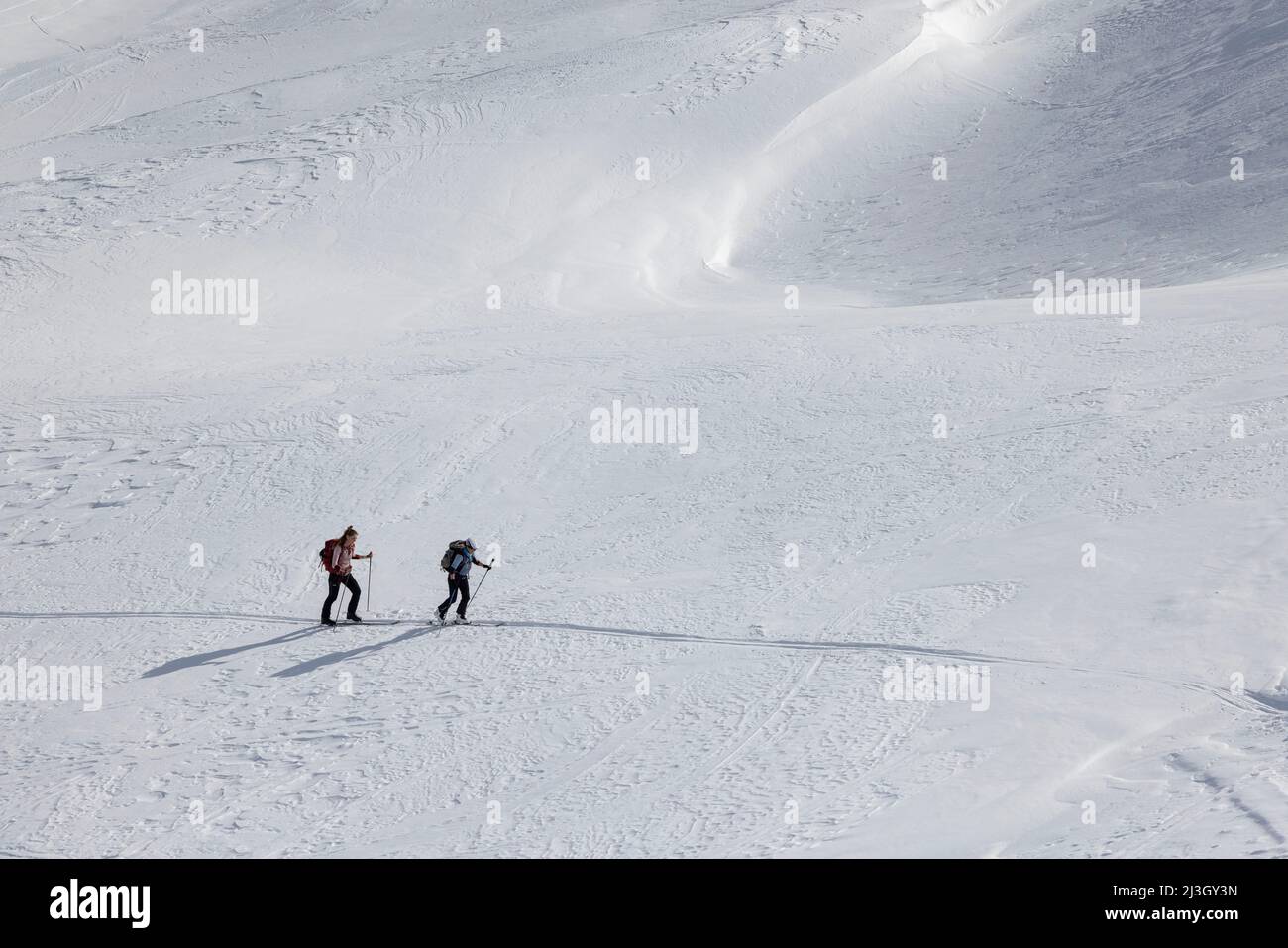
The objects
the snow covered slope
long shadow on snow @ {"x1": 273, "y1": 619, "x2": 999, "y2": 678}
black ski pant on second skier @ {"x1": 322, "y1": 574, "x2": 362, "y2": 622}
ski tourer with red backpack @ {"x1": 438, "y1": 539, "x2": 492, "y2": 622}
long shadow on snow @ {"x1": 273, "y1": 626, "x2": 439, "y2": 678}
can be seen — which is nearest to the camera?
the snow covered slope

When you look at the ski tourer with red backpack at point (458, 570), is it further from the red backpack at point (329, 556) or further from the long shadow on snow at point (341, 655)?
the red backpack at point (329, 556)

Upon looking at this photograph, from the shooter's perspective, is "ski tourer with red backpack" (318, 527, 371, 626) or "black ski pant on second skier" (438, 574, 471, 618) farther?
"ski tourer with red backpack" (318, 527, 371, 626)

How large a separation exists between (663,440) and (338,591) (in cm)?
530

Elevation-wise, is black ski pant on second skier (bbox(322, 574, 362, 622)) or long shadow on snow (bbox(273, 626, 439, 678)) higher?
black ski pant on second skier (bbox(322, 574, 362, 622))

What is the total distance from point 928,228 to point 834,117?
514 centimetres

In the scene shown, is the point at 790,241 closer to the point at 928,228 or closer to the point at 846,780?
the point at 928,228

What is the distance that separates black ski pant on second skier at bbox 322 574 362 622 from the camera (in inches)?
510

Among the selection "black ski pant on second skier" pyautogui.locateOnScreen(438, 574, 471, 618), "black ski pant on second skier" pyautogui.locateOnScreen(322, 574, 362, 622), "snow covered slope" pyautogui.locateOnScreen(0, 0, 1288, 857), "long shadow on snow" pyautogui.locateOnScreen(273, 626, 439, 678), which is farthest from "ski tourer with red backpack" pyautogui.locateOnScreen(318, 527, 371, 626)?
"black ski pant on second skier" pyautogui.locateOnScreen(438, 574, 471, 618)

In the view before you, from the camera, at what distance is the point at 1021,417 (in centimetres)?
1647

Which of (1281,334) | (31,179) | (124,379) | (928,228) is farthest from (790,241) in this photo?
(31,179)

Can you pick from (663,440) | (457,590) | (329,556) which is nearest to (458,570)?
(457,590)

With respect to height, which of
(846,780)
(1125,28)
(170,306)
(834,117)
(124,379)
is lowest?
(846,780)

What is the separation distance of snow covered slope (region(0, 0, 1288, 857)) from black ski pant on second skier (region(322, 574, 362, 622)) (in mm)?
357

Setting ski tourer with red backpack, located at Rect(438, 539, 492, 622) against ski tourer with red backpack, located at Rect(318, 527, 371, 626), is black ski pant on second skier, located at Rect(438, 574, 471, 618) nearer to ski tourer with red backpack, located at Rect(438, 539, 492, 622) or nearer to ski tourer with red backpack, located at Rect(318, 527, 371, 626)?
ski tourer with red backpack, located at Rect(438, 539, 492, 622)
